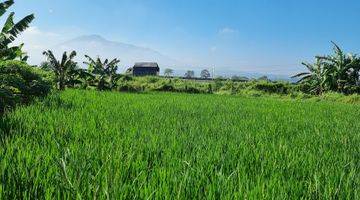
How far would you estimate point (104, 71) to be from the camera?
24.1m

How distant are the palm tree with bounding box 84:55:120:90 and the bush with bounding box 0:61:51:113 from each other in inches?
442

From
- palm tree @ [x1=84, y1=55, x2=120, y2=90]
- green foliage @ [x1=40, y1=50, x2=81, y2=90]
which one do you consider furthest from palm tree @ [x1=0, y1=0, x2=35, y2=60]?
palm tree @ [x1=84, y1=55, x2=120, y2=90]

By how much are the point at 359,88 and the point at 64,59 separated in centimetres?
1433

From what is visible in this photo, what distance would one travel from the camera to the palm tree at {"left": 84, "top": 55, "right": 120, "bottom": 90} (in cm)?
2388

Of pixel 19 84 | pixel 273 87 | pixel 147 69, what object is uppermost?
pixel 147 69

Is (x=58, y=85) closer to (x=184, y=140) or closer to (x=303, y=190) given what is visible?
(x=184, y=140)

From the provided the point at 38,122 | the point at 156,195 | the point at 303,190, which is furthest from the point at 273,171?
the point at 38,122

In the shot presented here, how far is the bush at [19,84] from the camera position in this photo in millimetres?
8625

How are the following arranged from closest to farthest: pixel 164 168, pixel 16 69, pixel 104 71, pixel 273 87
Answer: pixel 164 168
pixel 16 69
pixel 104 71
pixel 273 87

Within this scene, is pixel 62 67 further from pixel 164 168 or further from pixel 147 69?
pixel 147 69

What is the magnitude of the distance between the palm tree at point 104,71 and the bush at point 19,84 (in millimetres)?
11219

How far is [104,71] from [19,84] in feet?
48.1

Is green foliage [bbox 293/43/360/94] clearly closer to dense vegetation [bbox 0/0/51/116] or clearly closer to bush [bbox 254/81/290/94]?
bush [bbox 254/81/290/94]

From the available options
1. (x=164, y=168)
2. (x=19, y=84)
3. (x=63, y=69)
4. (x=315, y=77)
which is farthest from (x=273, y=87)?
(x=164, y=168)
